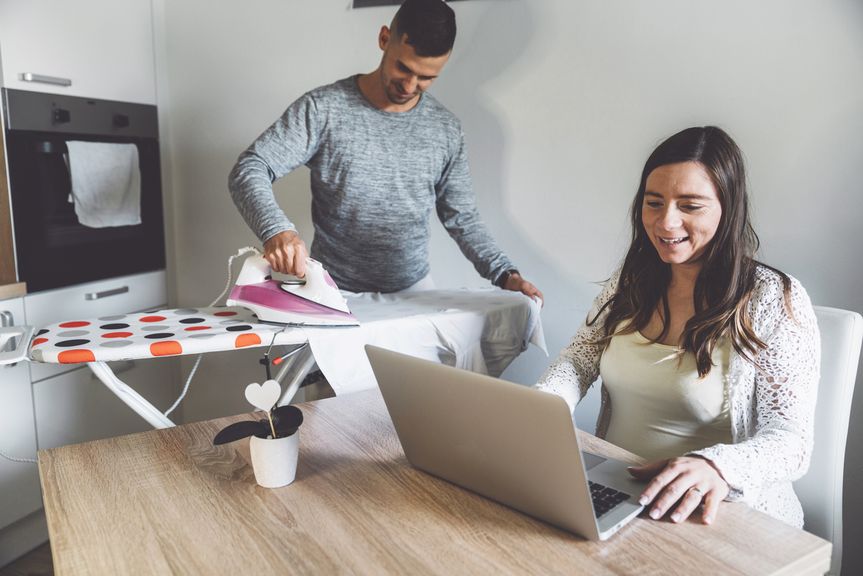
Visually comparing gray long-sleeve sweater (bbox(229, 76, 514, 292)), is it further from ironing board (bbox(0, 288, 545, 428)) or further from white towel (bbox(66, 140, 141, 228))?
white towel (bbox(66, 140, 141, 228))

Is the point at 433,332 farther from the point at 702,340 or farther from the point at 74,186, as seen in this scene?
the point at 74,186

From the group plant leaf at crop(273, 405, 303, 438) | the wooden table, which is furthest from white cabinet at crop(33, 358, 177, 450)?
plant leaf at crop(273, 405, 303, 438)

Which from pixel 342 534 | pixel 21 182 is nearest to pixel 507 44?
pixel 21 182

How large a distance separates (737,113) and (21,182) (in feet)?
6.81

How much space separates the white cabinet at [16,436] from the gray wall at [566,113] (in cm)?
81

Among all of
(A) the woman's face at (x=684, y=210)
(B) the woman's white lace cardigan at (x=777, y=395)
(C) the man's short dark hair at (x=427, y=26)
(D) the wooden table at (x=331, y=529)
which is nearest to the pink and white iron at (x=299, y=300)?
(D) the wooden table at (x=331, y=529)

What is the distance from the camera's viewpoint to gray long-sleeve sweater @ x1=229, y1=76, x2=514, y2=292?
1.87m

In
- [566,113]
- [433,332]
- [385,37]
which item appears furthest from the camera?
[566,113]

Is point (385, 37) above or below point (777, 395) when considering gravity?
above

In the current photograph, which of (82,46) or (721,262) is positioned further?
(82,46)

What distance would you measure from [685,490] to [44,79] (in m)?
2.19

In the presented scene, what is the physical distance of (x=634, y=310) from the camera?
1.45 m

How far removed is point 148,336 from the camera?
1.49 metres

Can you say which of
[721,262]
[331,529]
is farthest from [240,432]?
[721,262]
